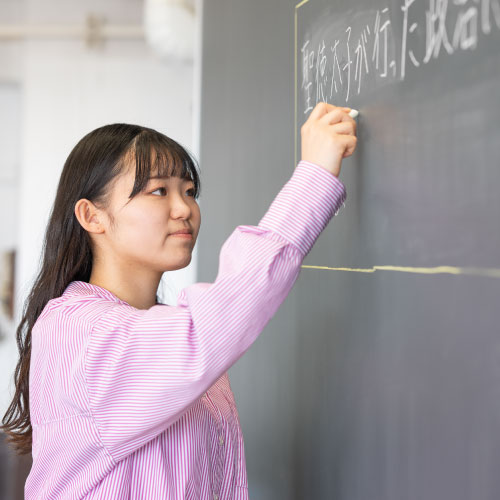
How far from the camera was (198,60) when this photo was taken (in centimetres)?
201

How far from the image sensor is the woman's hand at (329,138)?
2.49 ft

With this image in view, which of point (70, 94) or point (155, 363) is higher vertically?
point (70, 94)

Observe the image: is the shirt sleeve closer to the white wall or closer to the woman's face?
the woman's face

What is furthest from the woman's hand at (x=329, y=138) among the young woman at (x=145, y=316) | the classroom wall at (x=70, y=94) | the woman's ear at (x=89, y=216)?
the classroom wall at (x=70, y=94)

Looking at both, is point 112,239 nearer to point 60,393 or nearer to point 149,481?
point 60,393

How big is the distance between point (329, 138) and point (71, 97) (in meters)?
2.50

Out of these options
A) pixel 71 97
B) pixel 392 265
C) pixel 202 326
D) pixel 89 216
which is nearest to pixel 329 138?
pixel 392 265

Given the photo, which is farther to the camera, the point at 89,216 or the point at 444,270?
the point at 89,216

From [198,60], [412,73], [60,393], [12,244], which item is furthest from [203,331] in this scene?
[12,244]

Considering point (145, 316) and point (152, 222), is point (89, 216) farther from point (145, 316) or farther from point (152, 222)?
point (145, 316)

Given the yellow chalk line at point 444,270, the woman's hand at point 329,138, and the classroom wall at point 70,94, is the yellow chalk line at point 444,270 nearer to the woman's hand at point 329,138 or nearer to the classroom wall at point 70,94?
the woman's hand at point 329,138

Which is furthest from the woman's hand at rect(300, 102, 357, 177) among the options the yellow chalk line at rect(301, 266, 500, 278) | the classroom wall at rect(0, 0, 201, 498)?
the classroom wall at rect(0, 0, 201, 498)

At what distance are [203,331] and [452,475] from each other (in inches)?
12.4

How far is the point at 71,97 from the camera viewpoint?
3.00m
